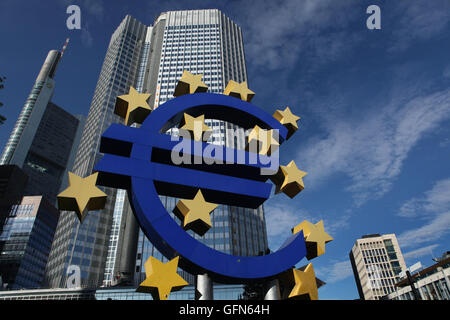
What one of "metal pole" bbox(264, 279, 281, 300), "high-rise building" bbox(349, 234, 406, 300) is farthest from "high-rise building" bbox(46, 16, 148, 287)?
"high-rise building" bbox(349, 234, 406, 300)

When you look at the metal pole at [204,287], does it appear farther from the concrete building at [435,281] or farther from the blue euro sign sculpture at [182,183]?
the concrete building at [435,281]

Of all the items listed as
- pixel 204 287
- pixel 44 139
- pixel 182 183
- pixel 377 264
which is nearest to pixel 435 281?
pixel 204 287

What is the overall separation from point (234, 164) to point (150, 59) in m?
118

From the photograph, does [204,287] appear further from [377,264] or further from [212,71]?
[377,264]

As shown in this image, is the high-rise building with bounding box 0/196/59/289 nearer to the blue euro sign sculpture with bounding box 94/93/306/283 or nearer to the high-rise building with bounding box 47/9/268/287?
the high-rise building with bounding box 47/9/268/287

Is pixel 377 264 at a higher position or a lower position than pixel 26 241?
lower

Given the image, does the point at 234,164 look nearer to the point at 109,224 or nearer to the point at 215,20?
the point at 109,224

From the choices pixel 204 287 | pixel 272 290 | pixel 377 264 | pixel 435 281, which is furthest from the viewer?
pixel 377 264

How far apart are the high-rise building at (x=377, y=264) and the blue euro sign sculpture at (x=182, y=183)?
349 feet

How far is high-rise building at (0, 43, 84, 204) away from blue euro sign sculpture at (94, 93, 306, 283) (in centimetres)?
17127

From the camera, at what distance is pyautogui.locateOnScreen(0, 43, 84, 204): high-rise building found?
5969 inches

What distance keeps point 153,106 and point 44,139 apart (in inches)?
4331

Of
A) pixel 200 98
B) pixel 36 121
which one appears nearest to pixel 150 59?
pixel 36 121

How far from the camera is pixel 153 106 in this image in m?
96.7
